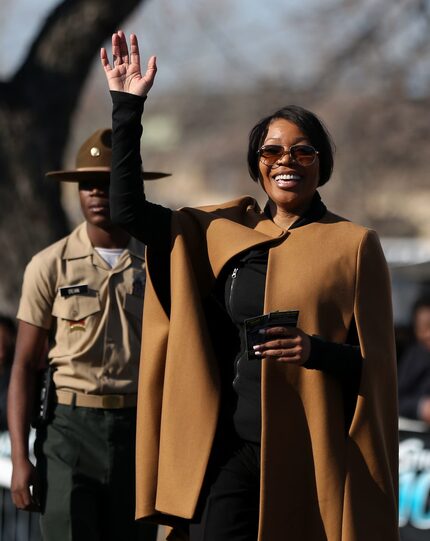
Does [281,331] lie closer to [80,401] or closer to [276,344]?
[276,344]

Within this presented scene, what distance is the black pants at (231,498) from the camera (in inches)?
166

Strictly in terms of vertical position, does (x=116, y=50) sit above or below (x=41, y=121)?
below

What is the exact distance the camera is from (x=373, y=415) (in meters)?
4.27

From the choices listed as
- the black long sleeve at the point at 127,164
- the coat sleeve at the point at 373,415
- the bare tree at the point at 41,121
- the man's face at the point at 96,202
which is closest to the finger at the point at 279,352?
the coat sleeve at the point at 373,415

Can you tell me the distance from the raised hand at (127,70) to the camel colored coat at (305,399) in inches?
17.2

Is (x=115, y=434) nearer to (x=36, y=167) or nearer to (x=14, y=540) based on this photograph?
(x=14, y=540)

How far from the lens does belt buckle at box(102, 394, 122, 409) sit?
18.0 feet

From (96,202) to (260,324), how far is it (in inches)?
72.0

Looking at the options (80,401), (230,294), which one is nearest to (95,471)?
(80,401)

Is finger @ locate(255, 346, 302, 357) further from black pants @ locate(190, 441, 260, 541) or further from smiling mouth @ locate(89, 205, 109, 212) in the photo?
smiling mouth @ locate(89, 205, 109, 212)

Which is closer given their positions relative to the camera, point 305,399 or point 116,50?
point 305,399

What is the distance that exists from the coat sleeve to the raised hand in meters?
0.85

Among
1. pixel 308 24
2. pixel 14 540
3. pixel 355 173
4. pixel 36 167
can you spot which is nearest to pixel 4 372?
pixel 14 540

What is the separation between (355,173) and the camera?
18.7m
